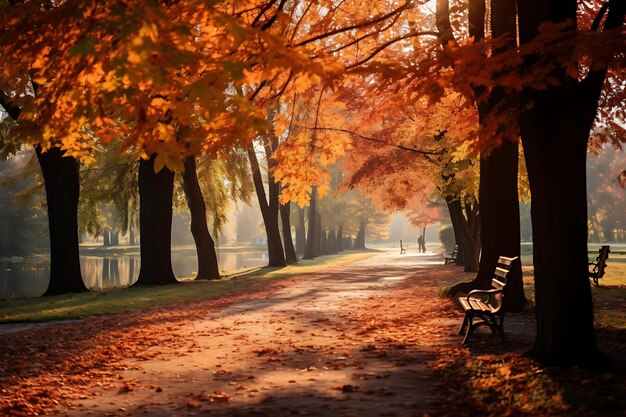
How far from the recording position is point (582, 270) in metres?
7.39

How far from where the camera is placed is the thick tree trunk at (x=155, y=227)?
2302 cm

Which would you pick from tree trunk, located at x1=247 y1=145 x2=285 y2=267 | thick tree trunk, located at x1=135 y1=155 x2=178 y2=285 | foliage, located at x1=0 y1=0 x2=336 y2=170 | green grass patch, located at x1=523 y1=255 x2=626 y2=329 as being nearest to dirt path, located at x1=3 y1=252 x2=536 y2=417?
green grass patch, located at x1=523 y1=255 x2=626 y2=329

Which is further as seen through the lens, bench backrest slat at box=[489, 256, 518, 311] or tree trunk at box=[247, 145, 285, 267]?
tree trunk at box=[247, 145, 285, 267]

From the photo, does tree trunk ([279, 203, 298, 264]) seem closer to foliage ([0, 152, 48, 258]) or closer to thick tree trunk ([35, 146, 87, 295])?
thick tree trunk ([35, 146, 87, 295])

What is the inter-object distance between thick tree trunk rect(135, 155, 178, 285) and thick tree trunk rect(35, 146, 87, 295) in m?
2.73

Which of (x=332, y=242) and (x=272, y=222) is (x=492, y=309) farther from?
(x=332, y=242)

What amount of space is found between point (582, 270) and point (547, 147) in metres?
1.46

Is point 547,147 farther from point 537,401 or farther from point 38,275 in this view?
point 38,275

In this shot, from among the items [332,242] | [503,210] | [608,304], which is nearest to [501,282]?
[503,210]

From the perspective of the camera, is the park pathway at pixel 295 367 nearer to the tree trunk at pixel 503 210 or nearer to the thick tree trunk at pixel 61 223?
the tree trunk at pixel 503 210

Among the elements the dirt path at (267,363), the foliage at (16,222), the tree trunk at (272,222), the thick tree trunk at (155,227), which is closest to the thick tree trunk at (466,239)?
the thick tree trunk at (155,227)

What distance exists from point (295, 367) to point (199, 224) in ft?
61.8

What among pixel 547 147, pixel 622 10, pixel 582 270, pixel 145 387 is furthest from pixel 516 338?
pixel 145 387

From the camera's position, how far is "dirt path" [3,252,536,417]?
21.3 ft
